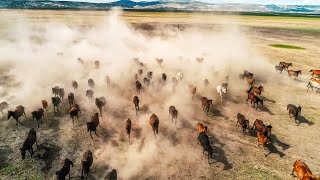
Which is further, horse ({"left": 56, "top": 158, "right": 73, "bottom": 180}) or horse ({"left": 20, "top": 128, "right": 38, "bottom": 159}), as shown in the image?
horse ({"left": 20, "top": 128, "right": 38, "bottom": 159})

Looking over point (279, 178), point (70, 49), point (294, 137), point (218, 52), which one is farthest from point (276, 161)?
point (70, 49)

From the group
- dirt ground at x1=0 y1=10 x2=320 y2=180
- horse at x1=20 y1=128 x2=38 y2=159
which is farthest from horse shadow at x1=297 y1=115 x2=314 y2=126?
horse at x1=20 y1=128 x2=38 y2=159

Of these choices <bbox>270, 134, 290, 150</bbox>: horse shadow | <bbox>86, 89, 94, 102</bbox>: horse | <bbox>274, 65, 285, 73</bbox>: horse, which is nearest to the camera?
<bbox>270, 134, 290, 150</bbox>: horse shadow

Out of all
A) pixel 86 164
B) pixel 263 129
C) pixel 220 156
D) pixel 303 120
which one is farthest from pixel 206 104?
pixel 86 164

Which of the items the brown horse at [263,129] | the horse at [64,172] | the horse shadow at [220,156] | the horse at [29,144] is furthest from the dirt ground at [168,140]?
the horse at [64,172]

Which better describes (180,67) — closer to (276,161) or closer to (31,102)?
(31,102)

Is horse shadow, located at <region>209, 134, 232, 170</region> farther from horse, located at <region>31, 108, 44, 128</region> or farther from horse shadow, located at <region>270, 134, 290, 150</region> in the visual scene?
horse, located at <region>31, 108, 44, 128</region>

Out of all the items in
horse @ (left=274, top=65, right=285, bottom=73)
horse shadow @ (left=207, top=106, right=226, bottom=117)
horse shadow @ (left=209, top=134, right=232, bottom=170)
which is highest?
horse @ (left=274, top=65, right=285, bottom=73)

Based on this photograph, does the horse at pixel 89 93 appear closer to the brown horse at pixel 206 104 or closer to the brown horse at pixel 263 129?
the brown horse at pixel 206 104

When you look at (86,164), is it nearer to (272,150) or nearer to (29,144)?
(29,144)

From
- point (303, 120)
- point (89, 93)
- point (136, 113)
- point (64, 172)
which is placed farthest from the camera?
point (89, 93)

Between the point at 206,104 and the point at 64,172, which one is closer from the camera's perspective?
the point at 64,172
